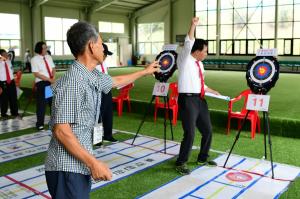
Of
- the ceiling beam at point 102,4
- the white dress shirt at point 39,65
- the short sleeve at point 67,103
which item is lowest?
the short sleeve at point 67,103

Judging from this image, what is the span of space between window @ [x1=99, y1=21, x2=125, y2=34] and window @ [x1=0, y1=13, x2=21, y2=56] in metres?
6.43

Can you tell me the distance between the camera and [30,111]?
827 cm

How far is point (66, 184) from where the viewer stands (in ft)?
5.26

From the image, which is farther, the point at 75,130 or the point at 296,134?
the point at 296,134

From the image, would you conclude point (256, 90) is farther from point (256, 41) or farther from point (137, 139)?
point (256, 41)

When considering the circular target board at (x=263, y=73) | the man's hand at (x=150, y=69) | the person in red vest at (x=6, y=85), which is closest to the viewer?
the man's hand at (x=150, y=69)

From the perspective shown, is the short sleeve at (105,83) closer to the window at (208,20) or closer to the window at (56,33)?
the window at (56,33)

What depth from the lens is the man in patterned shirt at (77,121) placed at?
58.3 inches

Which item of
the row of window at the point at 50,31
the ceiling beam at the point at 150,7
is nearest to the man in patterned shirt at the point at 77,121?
the row of window at the point at 50,31

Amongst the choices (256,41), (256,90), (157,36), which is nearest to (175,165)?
(256,90)

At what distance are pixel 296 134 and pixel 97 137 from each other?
4382mm

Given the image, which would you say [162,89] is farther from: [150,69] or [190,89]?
[150,69]

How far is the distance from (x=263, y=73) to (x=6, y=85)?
5.54 m

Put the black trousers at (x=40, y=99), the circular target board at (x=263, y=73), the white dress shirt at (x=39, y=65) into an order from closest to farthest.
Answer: the circular target board at (x=263, y=73) → the white dress shirt at (x=39, y=65) → the black trousers at (x=40, y=99)
